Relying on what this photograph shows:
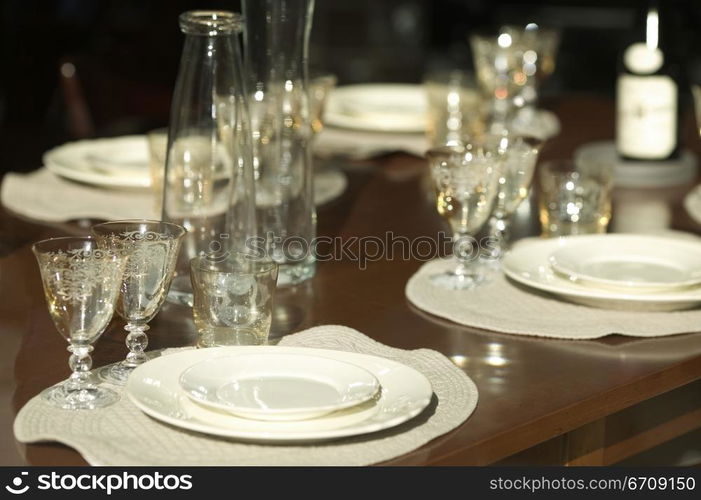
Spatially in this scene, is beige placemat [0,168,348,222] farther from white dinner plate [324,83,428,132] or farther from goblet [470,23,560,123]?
goblet [470,23,560,123]

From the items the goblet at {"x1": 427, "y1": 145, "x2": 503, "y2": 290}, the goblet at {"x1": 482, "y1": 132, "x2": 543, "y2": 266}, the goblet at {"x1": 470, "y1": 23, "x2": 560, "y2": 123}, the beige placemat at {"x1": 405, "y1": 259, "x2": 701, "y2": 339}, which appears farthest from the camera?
the goblet at {"x1": 470, "y1": 23, "x2": 560, "y2": 123}

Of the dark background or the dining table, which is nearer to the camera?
the dining table

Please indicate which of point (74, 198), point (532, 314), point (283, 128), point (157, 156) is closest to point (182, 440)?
point (532, 314)

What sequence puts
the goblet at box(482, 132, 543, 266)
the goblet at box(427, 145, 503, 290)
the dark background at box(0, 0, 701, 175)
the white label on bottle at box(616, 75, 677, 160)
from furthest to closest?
1. the dark background at box(0, 0, 701, 175)
2. the white label on bottle at box(616, 75, 677, 160)
3. the goblet at box(482, 132, 543, 266)
4. the goblet at box(427, 145, 503, 290)

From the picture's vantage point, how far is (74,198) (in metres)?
1.83

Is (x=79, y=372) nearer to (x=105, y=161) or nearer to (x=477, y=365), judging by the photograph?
(x=477, y=365)

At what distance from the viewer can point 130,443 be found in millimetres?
999

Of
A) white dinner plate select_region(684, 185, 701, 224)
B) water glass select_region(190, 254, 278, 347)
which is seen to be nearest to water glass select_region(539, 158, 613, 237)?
white dinner plate select_region(684, 185, 701, 224)

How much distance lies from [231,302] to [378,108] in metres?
1.29

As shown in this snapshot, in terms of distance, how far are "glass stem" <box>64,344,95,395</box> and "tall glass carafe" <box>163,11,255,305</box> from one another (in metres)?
0.30

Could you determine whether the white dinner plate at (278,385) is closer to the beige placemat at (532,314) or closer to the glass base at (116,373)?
the glass base at (116,373)

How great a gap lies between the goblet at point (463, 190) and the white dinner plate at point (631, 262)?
107 mm

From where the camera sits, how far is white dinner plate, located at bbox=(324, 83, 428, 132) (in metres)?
2.33

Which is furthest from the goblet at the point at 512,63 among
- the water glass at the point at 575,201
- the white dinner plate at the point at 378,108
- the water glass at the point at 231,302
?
the water glass at the point at 231,302
